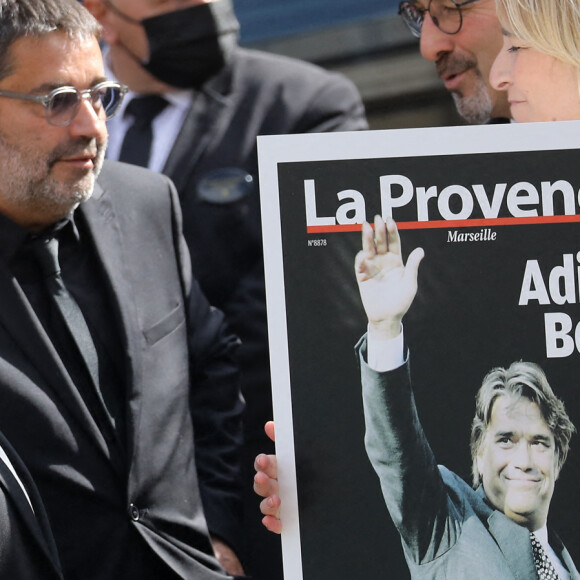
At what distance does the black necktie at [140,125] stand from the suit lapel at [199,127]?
0.09 m

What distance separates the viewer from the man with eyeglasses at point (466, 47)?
2.20 meters

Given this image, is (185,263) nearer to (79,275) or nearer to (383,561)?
(79,275)

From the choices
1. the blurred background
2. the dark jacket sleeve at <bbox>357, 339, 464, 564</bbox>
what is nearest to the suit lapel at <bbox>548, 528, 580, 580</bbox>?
the dark jacket sleeve at <bbox>357, 339, 464, 564</bbox>

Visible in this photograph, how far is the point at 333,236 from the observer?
4.18 ft

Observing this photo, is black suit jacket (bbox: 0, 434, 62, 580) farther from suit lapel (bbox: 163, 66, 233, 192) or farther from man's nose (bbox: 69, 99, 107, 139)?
suit lapel (bbox: 163, 66, 233, 192)

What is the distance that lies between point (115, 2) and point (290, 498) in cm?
183

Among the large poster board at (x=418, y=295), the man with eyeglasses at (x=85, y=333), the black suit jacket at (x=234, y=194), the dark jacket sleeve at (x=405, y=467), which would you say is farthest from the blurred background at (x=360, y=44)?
the dark jacket sleeve at (x=405, y=467)

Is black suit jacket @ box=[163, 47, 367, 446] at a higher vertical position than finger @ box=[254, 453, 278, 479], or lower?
higher

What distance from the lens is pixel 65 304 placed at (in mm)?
1883

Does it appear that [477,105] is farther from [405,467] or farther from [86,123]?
[405,467]

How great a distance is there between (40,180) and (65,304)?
0.26m

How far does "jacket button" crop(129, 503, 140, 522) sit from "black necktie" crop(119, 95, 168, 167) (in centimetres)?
116

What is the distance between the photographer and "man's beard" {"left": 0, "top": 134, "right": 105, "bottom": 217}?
1.90 meters

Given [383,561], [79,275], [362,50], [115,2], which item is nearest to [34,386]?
[79,275]
